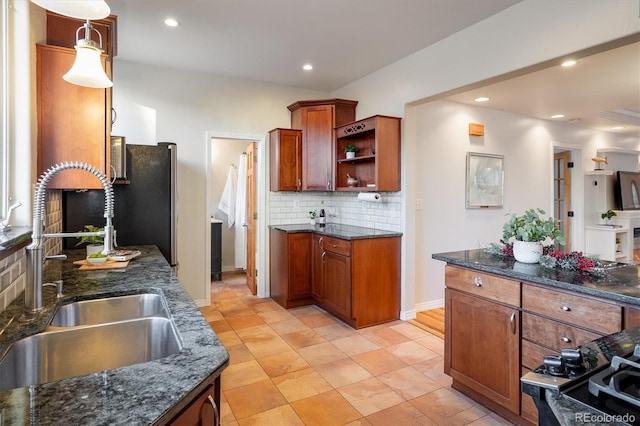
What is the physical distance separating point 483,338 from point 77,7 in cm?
253

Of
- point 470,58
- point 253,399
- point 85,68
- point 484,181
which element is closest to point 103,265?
point 85,68

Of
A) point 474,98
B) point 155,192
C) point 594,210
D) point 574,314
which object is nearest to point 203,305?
point 155,192

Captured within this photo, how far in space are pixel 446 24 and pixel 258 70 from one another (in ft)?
6.94

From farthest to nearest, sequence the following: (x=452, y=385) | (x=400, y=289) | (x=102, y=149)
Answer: (x=400, y=289) → (x=452, y=385) → (x=102, y=149)

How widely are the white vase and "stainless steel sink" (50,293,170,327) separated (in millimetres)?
2008

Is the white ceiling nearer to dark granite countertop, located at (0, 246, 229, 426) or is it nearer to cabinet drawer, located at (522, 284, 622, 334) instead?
cabinet drawer, located at (522, 284, 622, 334)

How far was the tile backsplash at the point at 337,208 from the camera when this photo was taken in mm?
3986

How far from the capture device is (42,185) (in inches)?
49.1

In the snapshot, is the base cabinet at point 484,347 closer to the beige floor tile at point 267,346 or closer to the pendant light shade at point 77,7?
the beige floor tile at point 267,346

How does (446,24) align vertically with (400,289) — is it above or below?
above

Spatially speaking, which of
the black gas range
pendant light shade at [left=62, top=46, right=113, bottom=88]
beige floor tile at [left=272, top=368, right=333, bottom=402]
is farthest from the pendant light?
beige floor tile at [left=272, top=368, right=333, bottom=402]

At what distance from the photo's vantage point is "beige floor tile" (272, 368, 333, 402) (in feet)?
7.83

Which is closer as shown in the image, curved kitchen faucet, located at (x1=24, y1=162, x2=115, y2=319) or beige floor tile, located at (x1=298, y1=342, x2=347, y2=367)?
curved kitchen faucet, located at (x1=24, y1=162, x2=115, y2=319)

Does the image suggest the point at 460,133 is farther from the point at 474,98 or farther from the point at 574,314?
the point at 574,314
